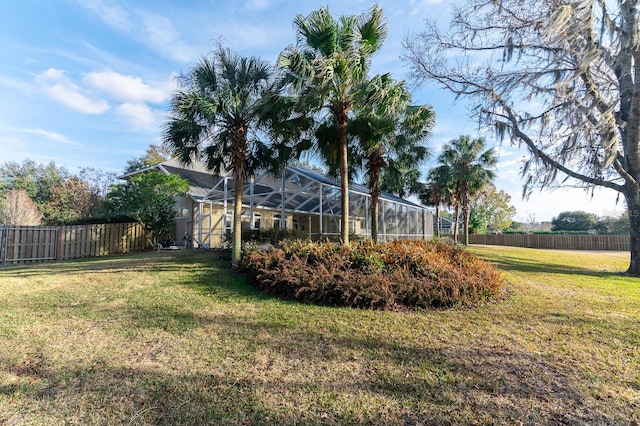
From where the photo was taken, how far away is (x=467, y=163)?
23.7 meters

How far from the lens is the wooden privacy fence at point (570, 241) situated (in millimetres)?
29969

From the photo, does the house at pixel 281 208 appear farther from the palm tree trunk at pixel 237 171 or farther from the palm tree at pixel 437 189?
the palm tree at pixel 437 189

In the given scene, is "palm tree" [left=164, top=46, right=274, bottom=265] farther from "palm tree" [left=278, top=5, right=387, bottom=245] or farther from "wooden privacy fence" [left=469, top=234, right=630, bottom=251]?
"wooden privacy fence" [left=469, top=234, right=630, bottom=251]

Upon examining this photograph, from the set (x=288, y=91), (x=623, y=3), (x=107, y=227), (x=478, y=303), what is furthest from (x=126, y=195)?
(x=623, y=3)

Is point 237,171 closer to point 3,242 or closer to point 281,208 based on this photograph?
point 281,208

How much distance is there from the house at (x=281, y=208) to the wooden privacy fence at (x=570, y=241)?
20346mm

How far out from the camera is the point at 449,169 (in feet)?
77.9

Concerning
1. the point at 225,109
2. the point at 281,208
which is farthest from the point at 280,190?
the point at 225,109

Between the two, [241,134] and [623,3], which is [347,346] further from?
[623,3]

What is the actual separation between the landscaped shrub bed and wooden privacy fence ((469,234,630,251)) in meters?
32.3

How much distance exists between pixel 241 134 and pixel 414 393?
8.27 metres

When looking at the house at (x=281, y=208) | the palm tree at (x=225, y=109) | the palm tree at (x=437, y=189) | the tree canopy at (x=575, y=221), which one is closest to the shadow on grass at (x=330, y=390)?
the palm tree at (x=225, y=109)

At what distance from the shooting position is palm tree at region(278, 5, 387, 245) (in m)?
7.89

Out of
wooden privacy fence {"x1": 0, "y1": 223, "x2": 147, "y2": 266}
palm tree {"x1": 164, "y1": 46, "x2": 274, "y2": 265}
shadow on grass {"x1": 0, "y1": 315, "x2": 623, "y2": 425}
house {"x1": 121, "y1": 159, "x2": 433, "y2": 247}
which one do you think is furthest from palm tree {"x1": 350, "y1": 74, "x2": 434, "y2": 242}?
wooden privacy fence {"x1": 0, "y1": 223, "x2": 147, "y2": 266}
